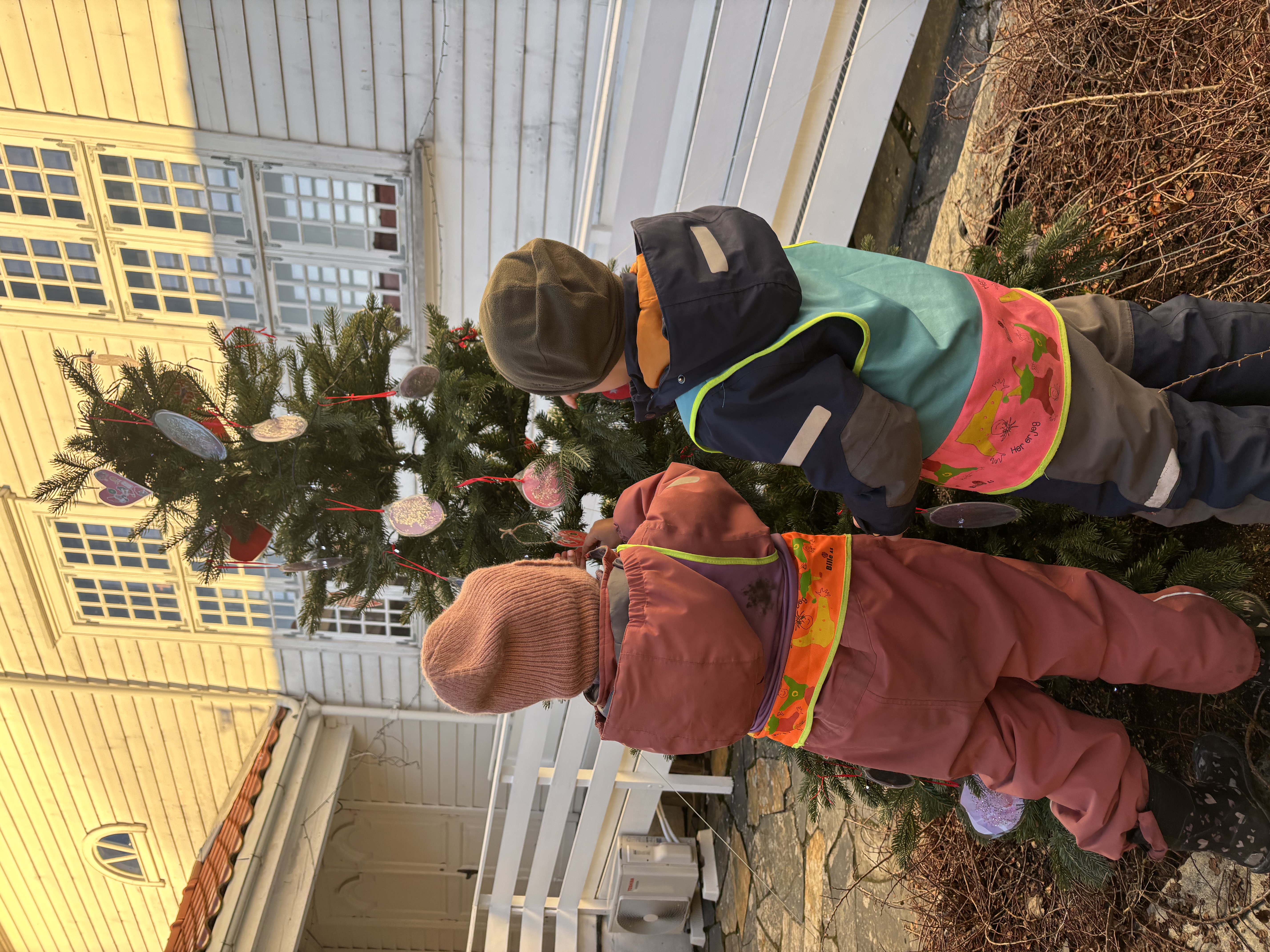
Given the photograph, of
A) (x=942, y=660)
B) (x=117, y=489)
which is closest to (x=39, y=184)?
(x=117, y=489)

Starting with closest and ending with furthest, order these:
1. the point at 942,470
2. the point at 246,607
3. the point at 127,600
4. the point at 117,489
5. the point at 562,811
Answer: the point at 942,470
the point at 117,489
the point at 562,811
the point at 127,600
the point at 246,607

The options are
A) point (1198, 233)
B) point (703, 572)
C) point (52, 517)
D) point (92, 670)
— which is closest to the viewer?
point (703, 572)

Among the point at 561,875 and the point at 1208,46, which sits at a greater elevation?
the point at 1208,46

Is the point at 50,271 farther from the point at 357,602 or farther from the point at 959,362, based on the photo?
the point at 959,362

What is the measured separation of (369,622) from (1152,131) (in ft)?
16.6

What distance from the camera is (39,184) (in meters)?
3.80

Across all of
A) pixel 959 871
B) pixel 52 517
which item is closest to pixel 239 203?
pixel 52 517

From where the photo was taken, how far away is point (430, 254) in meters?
4.01

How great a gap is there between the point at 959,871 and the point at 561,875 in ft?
12.7

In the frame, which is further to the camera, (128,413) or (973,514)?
(128,413)

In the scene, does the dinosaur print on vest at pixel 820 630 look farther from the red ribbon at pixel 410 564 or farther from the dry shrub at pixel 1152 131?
the dry shrub at pixel 1152 131

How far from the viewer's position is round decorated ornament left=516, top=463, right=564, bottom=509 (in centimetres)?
→ 197

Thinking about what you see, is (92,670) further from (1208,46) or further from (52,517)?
(1208,46)

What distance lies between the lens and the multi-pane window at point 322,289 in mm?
4098
